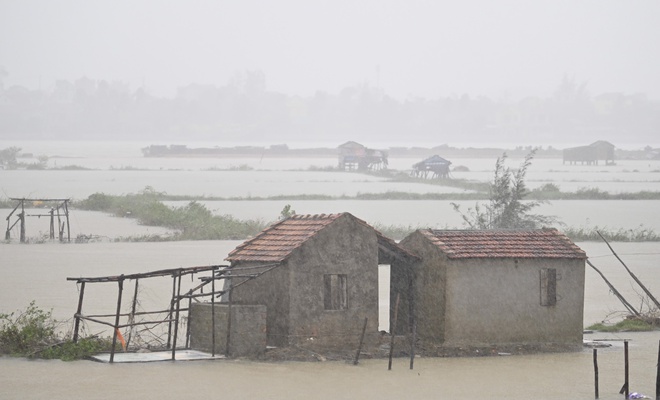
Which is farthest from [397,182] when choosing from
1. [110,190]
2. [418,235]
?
[418,235]

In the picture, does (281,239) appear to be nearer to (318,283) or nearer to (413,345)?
(318,283)

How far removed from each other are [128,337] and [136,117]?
587 feet

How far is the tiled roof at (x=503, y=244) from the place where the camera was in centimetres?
1858

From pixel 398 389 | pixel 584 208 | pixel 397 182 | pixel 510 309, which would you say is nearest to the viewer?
pixel 398 389

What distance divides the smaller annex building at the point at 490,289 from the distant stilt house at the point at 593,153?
324 ft

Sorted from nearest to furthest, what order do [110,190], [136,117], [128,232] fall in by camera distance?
[128,232] → [110,190] → [136,117]

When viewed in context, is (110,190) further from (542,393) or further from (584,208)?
(542,393)

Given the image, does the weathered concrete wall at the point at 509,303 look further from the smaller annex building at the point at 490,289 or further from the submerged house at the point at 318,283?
the submerged house at the point at 318,283

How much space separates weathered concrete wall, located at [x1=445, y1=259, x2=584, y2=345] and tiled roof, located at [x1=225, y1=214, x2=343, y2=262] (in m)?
2.08

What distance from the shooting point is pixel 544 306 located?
18828mm

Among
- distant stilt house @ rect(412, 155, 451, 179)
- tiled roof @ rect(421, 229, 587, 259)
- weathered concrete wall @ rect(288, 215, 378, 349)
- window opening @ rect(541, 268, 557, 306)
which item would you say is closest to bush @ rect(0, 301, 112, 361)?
weathered concrete wall @ rect(288, 215, 378, 349)

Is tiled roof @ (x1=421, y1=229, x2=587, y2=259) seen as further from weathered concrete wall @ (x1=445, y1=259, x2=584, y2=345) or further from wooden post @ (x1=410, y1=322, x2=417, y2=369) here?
wooden post @ (x1=410, y1=322, x2=417, y2=369)

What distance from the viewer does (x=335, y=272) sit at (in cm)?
1791

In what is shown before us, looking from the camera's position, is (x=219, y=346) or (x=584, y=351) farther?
(x=584, y=351)
